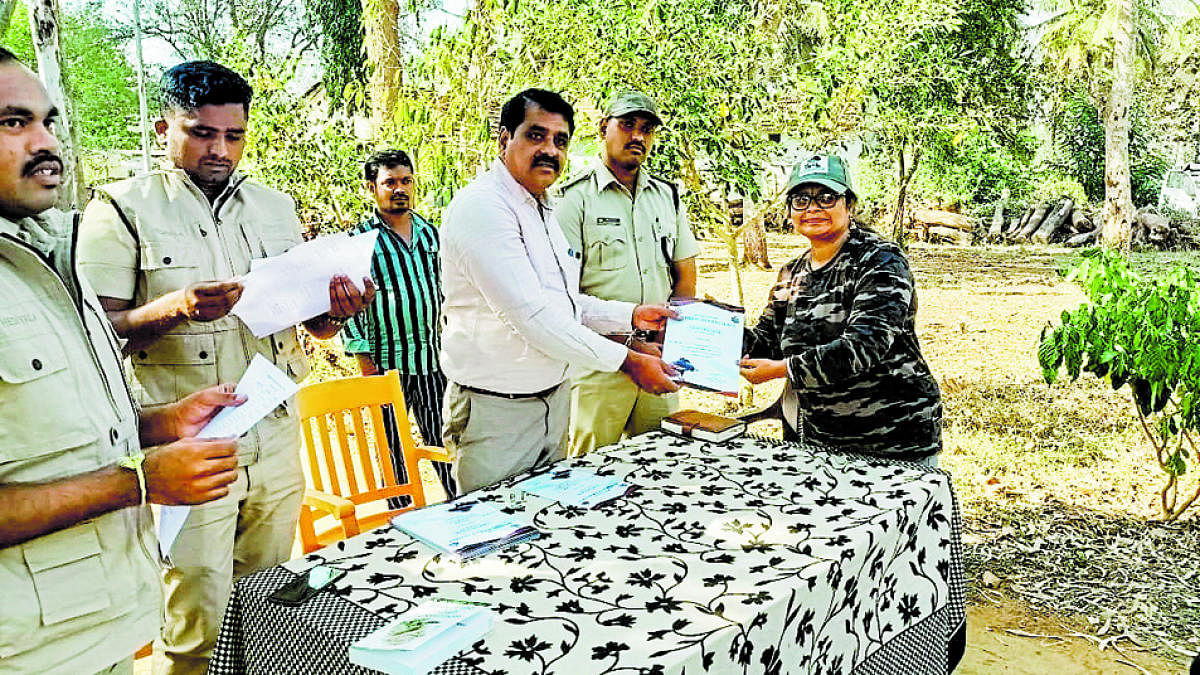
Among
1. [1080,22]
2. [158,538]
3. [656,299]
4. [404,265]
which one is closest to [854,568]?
[158,538]

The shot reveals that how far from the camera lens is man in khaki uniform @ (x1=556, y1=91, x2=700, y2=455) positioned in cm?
422

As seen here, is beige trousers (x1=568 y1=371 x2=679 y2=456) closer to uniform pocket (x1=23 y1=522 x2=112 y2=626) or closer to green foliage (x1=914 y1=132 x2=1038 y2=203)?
uniform pocket (x1=23 y1=522 x2=112 y2=626)

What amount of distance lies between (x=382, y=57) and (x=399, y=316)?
4285 millimetres

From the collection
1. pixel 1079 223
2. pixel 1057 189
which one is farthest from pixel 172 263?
pixel 1057 189

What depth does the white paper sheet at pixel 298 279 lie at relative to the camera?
2.51 meters

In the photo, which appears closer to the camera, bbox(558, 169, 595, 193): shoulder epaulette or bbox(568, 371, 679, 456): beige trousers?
bbox(568, 371, 679, 456): beige trousers

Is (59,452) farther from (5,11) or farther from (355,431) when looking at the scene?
(5,11)

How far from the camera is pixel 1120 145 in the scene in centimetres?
1780

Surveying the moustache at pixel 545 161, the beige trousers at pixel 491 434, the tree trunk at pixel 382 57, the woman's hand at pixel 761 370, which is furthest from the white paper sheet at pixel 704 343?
the tree trunk at pixel 382 57

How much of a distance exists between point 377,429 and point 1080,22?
24466 mm

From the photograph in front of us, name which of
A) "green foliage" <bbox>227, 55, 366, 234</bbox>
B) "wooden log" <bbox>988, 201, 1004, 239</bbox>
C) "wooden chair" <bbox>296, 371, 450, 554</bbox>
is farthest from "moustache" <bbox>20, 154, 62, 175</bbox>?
Answer: "wooden log" <bbox>988, 201, 1004, 239</bbox>

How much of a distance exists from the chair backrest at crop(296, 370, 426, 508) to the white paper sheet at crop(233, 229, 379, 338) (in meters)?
0.78

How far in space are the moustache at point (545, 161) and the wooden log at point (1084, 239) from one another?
18269mm

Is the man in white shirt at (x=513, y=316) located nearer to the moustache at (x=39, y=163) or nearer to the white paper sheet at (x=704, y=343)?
the white paper sheet at (x=704, y=343)
